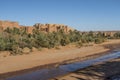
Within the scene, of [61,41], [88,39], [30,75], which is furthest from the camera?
[88,39]

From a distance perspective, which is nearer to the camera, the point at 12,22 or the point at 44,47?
the point at 44,47

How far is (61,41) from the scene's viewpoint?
115 ft

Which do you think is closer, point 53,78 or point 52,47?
point 53,78

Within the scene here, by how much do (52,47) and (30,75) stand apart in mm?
15438

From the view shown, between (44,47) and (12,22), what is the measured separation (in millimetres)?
32349

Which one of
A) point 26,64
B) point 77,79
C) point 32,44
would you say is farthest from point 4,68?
point 32,44

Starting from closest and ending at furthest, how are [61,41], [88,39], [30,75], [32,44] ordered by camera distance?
[30,75] → [32,44] → [61,41] → [88,39]

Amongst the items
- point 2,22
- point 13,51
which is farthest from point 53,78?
point 2,22

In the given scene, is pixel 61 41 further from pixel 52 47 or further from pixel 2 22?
pixel 2 22

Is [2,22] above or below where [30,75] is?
above

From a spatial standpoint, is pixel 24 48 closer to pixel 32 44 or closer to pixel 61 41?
pixel 32 44

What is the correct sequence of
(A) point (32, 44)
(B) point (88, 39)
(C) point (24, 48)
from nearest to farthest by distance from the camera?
(C) point (24, 48)
(A) point (32, 44)
(B) point (88, 39)

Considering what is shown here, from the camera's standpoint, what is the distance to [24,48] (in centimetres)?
2511

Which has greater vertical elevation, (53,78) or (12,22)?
(12,22)
